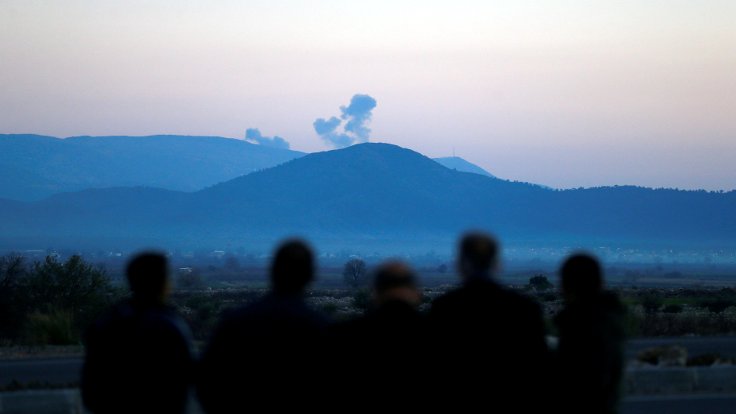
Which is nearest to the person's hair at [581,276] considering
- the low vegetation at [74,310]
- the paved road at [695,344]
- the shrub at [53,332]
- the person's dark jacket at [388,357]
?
the person's dark jacket at [388,357]

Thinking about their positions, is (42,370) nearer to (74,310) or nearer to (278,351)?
(278,351)

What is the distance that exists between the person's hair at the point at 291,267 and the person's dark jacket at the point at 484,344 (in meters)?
0.66

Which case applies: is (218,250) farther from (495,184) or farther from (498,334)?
(498,334)

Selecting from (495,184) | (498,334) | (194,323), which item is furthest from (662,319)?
(495,184)

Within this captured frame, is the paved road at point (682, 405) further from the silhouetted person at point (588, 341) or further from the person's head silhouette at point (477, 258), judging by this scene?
the person's head silhouette at point (477, 258)

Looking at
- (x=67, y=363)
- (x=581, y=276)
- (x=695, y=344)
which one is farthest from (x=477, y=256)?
(x=695, y=344)

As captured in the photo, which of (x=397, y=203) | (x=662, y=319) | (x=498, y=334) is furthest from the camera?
(x=397, y=203)

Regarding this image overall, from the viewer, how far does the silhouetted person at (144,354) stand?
20.2 ft

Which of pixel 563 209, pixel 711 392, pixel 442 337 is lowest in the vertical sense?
pixel 711 392

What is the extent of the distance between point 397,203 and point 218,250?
31391 mm

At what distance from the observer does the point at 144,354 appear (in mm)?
6156

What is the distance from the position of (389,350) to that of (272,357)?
57 centimetres

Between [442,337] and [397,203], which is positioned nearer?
[442,337]

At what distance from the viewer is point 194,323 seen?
31.9 metres
